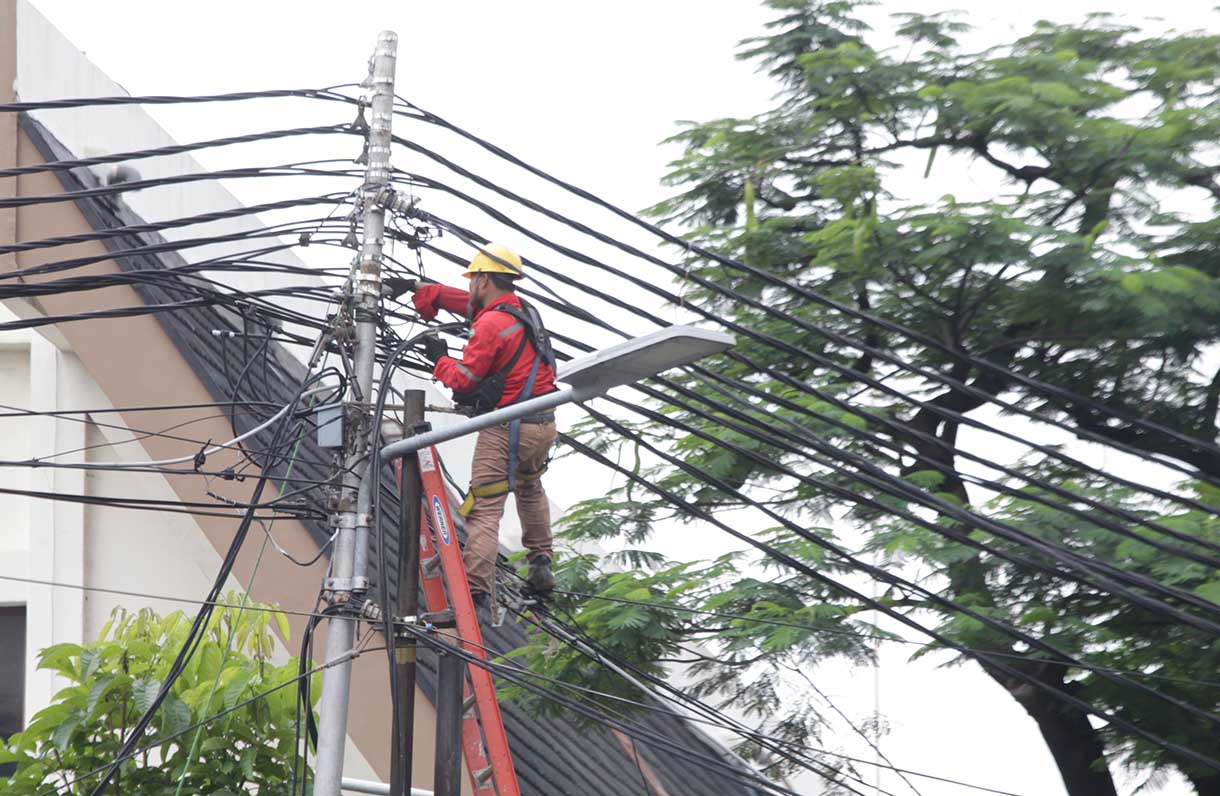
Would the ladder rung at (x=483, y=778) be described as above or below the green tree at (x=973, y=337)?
below

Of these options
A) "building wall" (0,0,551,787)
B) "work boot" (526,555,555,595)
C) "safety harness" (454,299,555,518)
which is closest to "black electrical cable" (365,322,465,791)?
"safety harness" (454,299,555,518)

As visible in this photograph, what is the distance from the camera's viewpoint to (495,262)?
752 centimetres

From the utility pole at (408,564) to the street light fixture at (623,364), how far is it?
2.01 feet

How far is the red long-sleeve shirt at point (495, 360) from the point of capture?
7223 millimetres

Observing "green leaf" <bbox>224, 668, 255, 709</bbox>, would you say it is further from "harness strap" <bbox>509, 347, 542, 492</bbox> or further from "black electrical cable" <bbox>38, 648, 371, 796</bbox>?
"harness strap" <bbox>509, 347, 542, 492</bbox>

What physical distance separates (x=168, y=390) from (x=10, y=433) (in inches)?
87.0

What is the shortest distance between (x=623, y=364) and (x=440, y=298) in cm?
215

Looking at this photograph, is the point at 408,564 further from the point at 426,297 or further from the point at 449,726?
the point at 426,297

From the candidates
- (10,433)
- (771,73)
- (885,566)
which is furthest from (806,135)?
(10,433)

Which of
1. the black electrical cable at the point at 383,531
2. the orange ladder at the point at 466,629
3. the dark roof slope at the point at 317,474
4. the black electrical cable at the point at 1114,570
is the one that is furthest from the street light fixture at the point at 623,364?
the dark roof slope at the point at 317,474

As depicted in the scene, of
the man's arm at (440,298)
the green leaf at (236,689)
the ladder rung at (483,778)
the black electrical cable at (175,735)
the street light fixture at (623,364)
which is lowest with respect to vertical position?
the ladder rung at (483,778)

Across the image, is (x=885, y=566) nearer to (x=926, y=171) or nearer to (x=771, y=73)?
(x=926, y=171)

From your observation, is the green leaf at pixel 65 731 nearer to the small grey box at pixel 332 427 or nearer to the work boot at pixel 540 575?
the small grey box at pixel 332 427

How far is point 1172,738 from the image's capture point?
9.38 m
